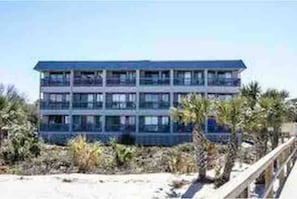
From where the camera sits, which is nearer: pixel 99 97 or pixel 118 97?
pixel 118 97

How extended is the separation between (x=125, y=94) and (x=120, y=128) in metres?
3.62

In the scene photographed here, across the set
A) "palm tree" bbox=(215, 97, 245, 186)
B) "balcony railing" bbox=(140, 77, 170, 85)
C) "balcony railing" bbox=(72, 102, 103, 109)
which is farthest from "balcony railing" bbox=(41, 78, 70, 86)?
"palm tree" bbox=(215, 97, 245, 186)

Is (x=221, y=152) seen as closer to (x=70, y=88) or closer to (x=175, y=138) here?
(x=175, y=138)

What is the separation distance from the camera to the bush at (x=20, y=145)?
3281cm

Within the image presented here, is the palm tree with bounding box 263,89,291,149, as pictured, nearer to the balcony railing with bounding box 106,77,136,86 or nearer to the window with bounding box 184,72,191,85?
the window with bounding box 184,72,191,85

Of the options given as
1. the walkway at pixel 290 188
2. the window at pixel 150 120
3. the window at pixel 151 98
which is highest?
the window at pixel 151 98

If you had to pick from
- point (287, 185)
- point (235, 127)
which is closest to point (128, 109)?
point (235, 127)

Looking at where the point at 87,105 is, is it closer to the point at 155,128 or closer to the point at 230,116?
the point at 155,128

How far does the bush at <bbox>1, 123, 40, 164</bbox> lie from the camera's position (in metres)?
32.8

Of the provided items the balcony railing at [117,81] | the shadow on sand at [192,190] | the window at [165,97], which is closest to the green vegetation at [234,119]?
the shadow on sand at [192,190]

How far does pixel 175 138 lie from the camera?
55031mm

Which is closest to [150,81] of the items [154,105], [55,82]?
[154,105]

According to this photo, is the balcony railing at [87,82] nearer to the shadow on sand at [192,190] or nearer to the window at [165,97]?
the window at [165,97]

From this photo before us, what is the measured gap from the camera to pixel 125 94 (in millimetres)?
58125
